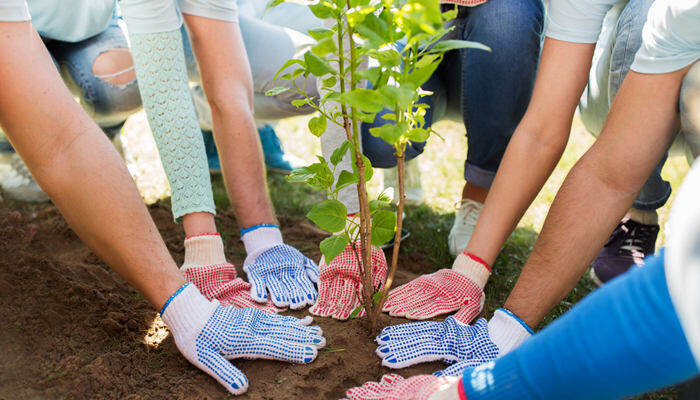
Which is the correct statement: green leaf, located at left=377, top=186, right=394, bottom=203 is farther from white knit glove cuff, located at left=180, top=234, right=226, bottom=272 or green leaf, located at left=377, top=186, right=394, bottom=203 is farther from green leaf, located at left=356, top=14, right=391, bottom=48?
white knit glove cuff, located at left=180, top=234, right=226, bottom=272

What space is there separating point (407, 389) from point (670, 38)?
94cm

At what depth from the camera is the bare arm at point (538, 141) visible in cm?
155

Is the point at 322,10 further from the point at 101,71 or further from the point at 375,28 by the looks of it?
the point at 101,71

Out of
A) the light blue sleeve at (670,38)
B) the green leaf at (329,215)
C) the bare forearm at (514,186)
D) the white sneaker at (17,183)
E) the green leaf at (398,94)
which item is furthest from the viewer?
the white sneaker at (17,183)

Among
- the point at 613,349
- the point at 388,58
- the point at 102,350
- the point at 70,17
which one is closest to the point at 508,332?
the point at 613,349

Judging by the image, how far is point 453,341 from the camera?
1408 millimetres

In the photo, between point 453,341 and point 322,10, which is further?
point 453,341

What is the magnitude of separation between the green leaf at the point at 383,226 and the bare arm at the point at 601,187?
382 mm

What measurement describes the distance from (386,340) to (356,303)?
211 millimetres

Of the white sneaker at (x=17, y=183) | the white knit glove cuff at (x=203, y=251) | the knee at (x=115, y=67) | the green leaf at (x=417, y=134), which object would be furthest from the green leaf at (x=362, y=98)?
A: the white sneaker at (x=17, y=183)

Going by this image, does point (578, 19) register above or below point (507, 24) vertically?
above

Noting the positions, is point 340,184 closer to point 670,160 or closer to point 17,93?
point 17,93

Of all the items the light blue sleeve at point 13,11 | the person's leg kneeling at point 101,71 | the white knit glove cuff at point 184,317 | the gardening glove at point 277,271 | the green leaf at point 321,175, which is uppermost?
the light blue sleeve at point 13,11

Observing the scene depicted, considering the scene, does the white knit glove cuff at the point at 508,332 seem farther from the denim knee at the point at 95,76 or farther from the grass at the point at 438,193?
the denim knee at the point at 95,76
